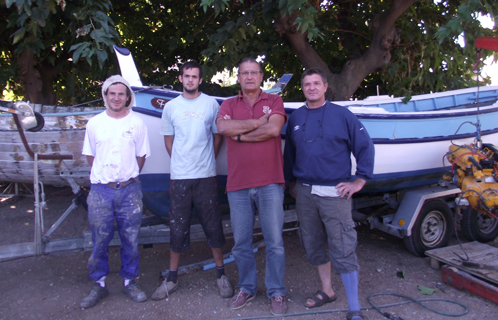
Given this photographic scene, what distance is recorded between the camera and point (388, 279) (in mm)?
3662

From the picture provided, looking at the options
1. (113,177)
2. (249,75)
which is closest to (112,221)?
(113,177)

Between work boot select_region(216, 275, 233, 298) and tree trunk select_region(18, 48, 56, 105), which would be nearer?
work boot select_region(216, 275, 233, 298)

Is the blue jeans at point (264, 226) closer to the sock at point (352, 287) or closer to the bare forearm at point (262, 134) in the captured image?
the bare forearm at point (262, 134)

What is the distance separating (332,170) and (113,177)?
166cm

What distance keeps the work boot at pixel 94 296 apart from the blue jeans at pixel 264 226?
119 centimetres

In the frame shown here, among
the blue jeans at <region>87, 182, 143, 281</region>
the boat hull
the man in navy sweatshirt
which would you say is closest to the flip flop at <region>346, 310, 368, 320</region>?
the man in navy sweatshirt

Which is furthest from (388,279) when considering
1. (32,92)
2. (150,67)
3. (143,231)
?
(32,92)

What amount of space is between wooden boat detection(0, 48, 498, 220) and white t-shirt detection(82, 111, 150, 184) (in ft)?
2.10

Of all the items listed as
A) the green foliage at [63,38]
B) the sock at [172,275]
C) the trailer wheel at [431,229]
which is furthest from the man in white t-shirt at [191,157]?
the trailer wheel at [431,229]

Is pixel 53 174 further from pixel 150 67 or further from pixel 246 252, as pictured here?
pixel 246 252

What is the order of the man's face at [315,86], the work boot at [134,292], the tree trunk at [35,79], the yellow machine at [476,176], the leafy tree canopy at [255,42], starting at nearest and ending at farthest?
the man's face at [315,86]
the work boot at [134,292]
the yellow machine at [476,176]
the leafy tree canopy at [255,42]
the tree trunk at [35,79]

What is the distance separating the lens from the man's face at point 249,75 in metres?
2.91

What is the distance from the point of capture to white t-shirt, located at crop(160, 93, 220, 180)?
310 cm

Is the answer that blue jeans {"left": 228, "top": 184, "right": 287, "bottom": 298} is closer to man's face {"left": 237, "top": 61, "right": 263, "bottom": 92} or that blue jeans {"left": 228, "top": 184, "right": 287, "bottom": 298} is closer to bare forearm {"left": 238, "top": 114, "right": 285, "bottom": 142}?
bare forearm {"left": 238, "top": 114, "right": 285, "bottom": 142}
